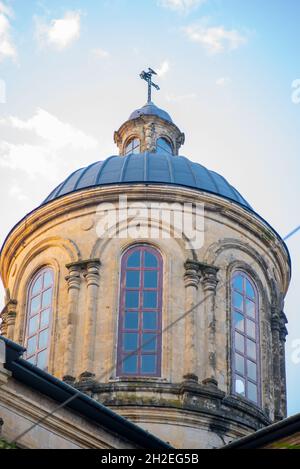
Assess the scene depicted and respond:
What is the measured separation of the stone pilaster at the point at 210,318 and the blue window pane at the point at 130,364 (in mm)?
1521

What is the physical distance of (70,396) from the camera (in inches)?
783

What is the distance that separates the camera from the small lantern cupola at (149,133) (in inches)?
1307

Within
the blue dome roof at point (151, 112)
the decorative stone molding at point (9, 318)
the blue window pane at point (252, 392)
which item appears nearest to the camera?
the blue window pane at point (252, 392)

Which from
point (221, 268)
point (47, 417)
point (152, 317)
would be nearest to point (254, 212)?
point (221, 268)

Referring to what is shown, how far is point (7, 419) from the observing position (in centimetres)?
1923

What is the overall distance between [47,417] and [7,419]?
2.46 feet

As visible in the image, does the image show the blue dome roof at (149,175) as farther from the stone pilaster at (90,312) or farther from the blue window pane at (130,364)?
the blue window pane at (130,364)

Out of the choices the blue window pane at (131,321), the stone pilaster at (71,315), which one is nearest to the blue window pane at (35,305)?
the stone pilaster at (71,315)

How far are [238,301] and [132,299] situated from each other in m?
2.54

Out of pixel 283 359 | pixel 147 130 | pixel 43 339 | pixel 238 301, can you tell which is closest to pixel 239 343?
pixel 238 301

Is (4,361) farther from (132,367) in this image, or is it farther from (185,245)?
(185,245)

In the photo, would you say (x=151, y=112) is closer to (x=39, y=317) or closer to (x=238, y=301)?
(x=238, y=301)
